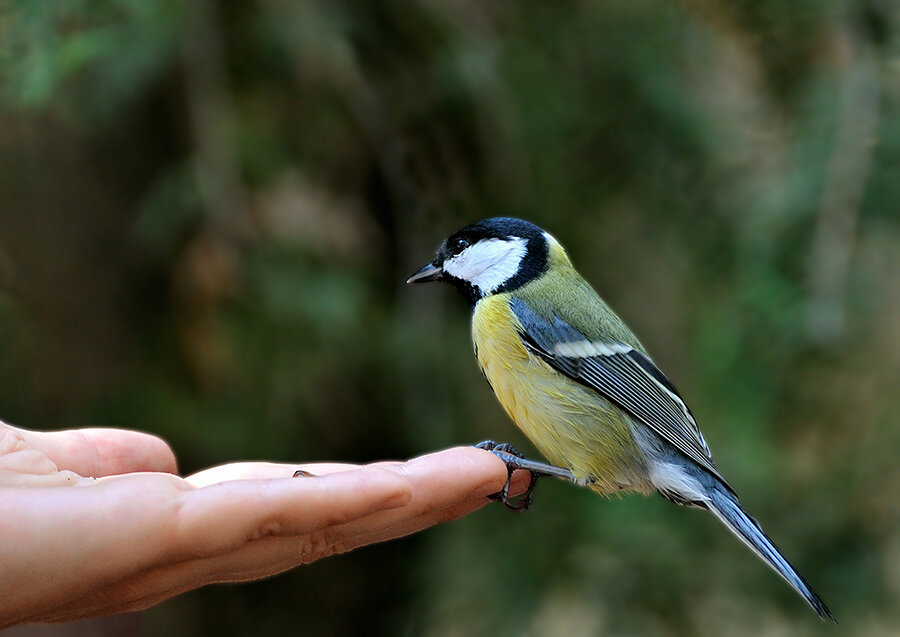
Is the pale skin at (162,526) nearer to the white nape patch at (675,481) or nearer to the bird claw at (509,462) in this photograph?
the bird claw at (509,462)

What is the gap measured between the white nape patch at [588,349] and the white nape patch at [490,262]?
8.8 inches

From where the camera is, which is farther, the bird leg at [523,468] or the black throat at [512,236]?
the black throat at [512,236]

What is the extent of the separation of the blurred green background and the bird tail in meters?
0.35

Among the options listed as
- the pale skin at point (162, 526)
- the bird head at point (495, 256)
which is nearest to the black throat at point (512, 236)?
the bird head at point (495, 256)

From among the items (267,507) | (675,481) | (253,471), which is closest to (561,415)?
(675,481)

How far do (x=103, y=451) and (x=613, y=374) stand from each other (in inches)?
38.0

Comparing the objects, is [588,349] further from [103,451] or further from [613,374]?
[103,451]

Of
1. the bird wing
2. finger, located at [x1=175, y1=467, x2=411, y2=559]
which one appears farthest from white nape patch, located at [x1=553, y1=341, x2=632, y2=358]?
finger, located at [x1=175, y1=467, x2=411, y2=559]

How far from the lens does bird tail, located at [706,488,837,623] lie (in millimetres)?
1395

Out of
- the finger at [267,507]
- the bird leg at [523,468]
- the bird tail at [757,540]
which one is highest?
the finger at [267,507]

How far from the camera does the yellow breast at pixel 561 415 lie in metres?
1.69

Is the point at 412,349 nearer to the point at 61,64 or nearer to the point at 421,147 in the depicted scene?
the point at 421,147

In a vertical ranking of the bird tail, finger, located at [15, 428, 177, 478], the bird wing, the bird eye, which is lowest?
the bird tail

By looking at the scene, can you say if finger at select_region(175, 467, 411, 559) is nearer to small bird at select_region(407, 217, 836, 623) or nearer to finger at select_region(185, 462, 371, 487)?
finger at select_region(185, 462, 371, 487)
